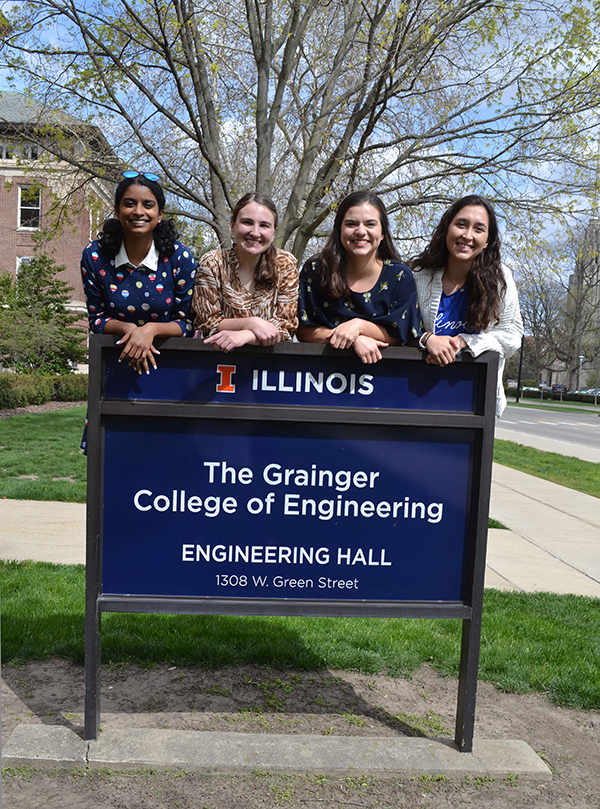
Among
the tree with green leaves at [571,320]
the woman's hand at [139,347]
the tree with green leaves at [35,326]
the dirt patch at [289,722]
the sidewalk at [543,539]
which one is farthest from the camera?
the tree with green leaves at [571,320]

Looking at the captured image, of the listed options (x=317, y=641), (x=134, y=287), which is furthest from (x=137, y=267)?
(x=317, y=641)

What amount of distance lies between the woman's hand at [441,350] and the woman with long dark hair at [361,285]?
15cm

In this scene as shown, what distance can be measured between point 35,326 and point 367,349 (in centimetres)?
2292

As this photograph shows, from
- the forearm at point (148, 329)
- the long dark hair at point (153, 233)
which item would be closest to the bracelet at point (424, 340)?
the forearm at point (148, 329)

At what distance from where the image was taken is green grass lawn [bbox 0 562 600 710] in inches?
145

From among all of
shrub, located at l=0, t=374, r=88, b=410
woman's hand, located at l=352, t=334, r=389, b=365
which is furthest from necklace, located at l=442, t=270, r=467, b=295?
shrub, located at l=0, t=374, r=88, b=410

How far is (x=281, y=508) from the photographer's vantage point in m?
2.85

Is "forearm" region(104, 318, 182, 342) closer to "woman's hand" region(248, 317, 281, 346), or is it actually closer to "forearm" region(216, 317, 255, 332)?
"forearm" region(216, 317, 255, 332)

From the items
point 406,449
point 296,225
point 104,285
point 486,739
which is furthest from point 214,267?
point 296,225

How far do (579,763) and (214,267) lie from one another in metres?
2.55

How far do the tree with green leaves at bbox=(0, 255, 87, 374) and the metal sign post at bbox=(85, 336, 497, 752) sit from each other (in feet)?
71.2

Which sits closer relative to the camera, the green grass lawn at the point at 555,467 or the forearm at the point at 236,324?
the forearm at the point at 236,324

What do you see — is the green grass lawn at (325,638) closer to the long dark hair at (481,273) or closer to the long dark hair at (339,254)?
the long dark hair at (481,273)

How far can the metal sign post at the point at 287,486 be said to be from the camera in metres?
2.78
